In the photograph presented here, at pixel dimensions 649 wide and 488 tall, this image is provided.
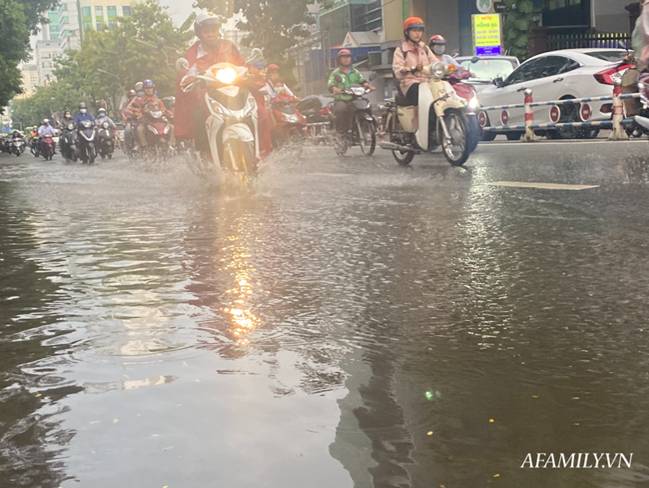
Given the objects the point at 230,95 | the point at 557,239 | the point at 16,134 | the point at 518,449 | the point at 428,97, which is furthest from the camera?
the point at 16,134

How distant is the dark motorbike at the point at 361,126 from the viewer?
15133 millimetres

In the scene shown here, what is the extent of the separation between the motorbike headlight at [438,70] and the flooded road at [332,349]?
4.33 metres

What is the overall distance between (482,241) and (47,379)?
121 inches

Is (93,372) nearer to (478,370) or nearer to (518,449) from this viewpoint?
(478,370)

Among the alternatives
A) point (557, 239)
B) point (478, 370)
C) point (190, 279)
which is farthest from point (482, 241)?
point (478, 370)

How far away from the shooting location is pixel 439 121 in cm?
1120

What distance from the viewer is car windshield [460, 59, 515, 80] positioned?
22.2 metres

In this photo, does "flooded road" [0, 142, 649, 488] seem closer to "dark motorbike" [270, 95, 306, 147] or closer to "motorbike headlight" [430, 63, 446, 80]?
"motorbike headlight" [430, 63, 446, 80]

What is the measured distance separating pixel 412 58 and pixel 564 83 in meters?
6.33

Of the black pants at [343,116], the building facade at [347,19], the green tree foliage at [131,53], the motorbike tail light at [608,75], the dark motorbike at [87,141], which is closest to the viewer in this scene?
the black pants at [343,116]

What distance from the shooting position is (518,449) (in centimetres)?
219

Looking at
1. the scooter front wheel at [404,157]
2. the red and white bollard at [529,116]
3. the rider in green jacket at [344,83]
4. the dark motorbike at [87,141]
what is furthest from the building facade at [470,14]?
the scooter front wheel at [404,157]

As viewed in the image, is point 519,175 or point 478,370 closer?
point 478,370

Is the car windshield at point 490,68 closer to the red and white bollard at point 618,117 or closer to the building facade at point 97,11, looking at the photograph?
the red and white bollard at point 618,117
